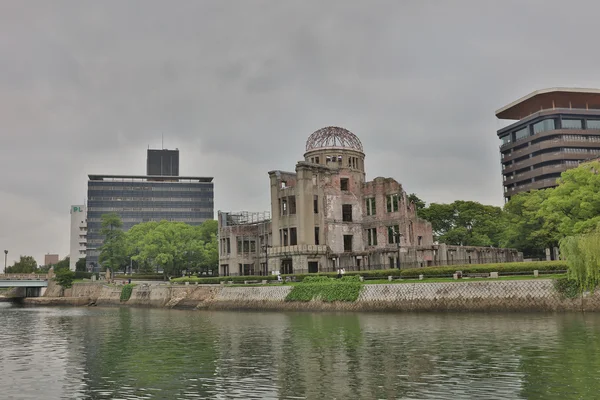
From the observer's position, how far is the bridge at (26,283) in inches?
3873

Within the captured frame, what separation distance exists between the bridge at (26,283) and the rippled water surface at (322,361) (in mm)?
65656

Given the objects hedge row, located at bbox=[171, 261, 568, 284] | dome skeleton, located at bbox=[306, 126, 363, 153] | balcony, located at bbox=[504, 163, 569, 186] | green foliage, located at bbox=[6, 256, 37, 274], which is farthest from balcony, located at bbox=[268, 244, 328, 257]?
green foliage, located at bbox=[6, 256, 37, 274]

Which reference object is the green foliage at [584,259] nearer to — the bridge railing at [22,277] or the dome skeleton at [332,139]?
the dome skeleton at [332,139]

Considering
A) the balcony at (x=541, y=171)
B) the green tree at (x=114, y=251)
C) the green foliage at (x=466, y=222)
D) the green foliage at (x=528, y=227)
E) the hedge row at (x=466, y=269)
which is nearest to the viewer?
the hedge row at (x=466, y=269)

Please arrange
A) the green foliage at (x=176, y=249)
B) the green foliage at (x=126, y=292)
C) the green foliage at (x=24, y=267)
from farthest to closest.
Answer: the green foliage at (x=24, y=267) < the green foliage at (x=176, y=249) < the green foliage at (x=126, y=292)

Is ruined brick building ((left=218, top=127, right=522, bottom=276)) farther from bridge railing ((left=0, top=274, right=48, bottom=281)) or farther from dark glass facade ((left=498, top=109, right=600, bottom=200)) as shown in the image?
dark glass facade ((left=498, top=109, right=600, bottom=200))

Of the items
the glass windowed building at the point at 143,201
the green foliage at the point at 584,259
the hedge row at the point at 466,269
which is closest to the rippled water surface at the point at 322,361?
the green foliage at the point at 584,259

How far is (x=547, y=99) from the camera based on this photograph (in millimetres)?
137125

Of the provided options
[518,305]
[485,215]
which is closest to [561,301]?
[518,305]

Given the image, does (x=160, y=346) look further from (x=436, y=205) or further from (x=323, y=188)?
(x=436, y=205)

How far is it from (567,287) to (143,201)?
157493 millimetres

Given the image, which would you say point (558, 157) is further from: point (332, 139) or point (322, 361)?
point (322, 361)

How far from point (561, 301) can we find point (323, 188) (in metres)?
45.5

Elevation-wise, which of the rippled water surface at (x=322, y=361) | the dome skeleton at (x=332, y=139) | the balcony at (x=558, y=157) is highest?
the balcony at (x=558, y=157)
